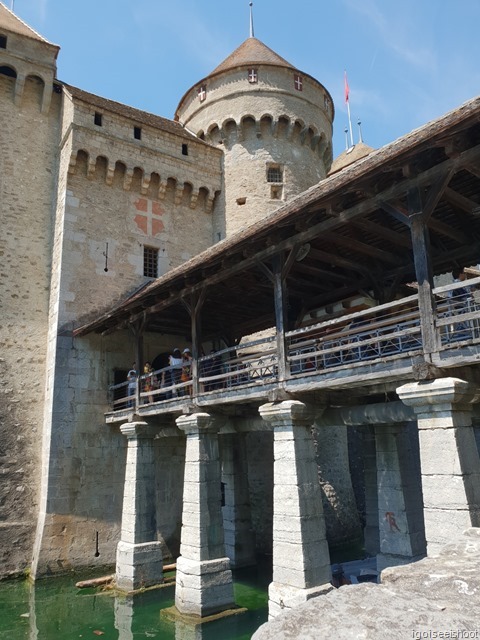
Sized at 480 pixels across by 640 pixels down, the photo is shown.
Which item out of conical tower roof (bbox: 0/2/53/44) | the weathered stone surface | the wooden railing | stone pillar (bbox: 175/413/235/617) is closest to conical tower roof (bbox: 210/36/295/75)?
conical tower roof (bbox: 0/2/53/44)

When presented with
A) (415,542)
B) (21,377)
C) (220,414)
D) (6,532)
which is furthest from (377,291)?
(6,532)

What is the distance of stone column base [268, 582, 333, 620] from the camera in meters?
7.17

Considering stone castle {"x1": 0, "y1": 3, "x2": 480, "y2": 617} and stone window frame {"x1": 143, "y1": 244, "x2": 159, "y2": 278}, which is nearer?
stone castle {"x1": 0, "y1": 3, "x2": 480, "y2": 617}

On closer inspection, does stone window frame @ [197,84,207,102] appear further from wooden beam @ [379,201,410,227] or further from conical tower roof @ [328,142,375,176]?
wooden beam @ [379,201,410,227]

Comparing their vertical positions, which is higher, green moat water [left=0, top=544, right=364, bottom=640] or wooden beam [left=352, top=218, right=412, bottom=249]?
wooden beam [left=352, top=218, right=412, bottom=249]

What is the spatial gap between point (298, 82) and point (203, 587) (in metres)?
17.4

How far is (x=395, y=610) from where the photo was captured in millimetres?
2441

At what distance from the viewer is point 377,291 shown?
33.0 ft

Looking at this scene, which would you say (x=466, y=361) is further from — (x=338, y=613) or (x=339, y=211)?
(x=338, y=613)

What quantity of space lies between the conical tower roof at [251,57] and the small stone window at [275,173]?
395 centimetres

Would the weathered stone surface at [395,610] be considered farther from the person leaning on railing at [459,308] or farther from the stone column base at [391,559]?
the stone column base at [391,559]

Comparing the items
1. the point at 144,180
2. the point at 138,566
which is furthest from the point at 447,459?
the point at 144,180
